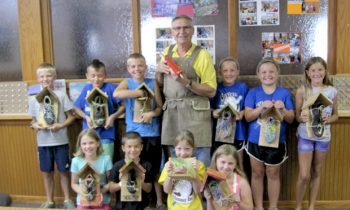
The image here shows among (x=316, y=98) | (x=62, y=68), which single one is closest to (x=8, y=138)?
(x=62, y=68)

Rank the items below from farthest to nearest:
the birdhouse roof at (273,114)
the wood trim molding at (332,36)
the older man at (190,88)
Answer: the wood trim molding at (332,36)
the birdhouse roof at (273,114)
the older man at (190,88)

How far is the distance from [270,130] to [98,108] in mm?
1416

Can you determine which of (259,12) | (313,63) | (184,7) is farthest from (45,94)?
(313,63)

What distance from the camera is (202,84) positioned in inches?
105

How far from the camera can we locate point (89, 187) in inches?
93.4

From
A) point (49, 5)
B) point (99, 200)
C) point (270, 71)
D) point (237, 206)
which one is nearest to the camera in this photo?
point (237, 206)

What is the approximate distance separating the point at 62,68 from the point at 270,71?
1.97 m

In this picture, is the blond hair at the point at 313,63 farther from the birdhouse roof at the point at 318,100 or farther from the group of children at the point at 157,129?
the birdhouse roof at the point at 318,100

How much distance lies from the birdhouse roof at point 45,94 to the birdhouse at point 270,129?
1.76 m

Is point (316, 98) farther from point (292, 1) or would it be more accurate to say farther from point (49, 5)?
point (49, 5)

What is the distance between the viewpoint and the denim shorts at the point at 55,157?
10.4 feet

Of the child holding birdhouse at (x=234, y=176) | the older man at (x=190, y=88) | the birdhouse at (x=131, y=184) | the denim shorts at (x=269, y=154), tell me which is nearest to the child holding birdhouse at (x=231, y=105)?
the denim shorts at (x=269, y=154)

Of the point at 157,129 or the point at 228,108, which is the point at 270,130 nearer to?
the point at 228,108

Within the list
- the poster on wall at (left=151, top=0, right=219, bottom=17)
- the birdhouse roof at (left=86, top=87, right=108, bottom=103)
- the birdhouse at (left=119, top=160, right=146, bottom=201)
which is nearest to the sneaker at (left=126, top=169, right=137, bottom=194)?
the birdhouse at (left=119, top=160, right=146, bottom=201)
